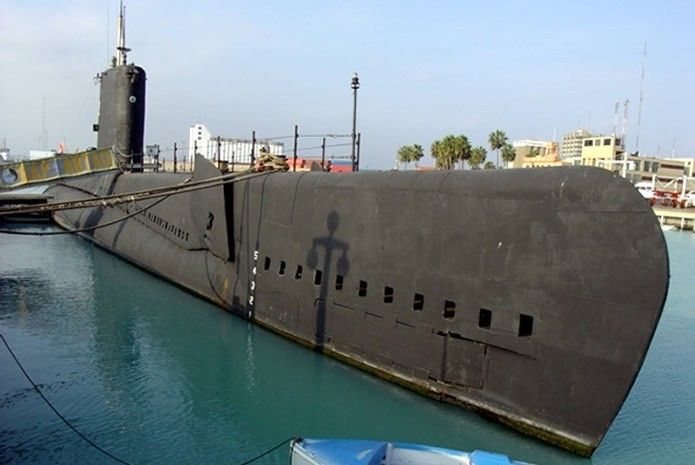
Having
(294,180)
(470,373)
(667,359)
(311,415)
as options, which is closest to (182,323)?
(294,180)

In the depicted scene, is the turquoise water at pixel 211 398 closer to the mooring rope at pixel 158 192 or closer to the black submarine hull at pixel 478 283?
the black submarine hull at pixel 478 283

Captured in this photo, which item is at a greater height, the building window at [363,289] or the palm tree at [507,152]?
the palm tree at [507,152]

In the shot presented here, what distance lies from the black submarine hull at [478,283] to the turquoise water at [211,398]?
1.59ft

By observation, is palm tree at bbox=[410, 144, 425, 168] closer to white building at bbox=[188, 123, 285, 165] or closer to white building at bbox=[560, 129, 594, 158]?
white building at bbox=[188, 123, 285, 165]

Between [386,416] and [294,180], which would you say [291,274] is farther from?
[386,416]

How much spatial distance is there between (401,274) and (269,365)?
337cm

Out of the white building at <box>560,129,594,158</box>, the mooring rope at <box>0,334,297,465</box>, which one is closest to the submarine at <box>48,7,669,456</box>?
the mooring rope at <box>0,334,297,465</box>

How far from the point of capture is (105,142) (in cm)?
2386

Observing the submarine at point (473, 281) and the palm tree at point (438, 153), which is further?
the palm tree at point (438, 153)

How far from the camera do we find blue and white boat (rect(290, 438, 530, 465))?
570 cm

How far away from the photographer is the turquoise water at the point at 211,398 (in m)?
7.88

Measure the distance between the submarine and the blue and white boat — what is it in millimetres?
1989

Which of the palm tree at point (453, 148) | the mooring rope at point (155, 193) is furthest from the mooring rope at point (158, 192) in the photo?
the palm tree at point (453, 148)

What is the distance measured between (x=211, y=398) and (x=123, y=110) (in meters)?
16.4
